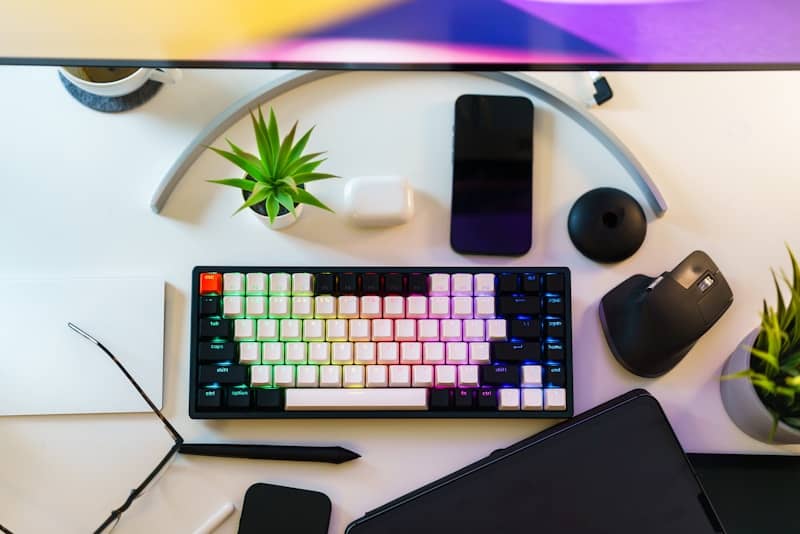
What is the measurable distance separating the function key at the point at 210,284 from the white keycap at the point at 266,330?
53 mm

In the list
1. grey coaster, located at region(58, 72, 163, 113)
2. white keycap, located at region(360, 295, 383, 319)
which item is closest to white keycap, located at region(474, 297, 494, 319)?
white keycap, located at region(360, 295, 383, 319)

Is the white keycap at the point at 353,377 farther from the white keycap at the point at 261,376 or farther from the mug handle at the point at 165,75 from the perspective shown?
the mug handle at the point at 165,75

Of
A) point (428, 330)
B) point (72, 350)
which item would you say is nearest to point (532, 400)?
point (428, 330)

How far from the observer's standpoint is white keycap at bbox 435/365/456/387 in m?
0.66

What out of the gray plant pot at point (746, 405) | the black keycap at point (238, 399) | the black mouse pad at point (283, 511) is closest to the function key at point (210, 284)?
the black keycap at point (238, 399)

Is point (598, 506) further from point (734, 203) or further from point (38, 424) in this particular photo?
point (38, 424)

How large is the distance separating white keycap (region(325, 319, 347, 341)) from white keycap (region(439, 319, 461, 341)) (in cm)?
10

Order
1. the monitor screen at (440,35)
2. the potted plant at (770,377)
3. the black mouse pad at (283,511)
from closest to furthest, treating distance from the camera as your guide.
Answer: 1. the monitor screen at (440,35)
2. the potted plant at (770,377)
3. the black mouse pad at (283,511)

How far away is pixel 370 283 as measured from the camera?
678 millimetres

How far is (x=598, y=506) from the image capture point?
2.01 ft

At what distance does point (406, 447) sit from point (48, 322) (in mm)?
393

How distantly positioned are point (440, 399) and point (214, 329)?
0.24 m

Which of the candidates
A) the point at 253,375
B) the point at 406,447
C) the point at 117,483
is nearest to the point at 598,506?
the point at 406,447

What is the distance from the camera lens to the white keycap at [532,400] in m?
0.66
